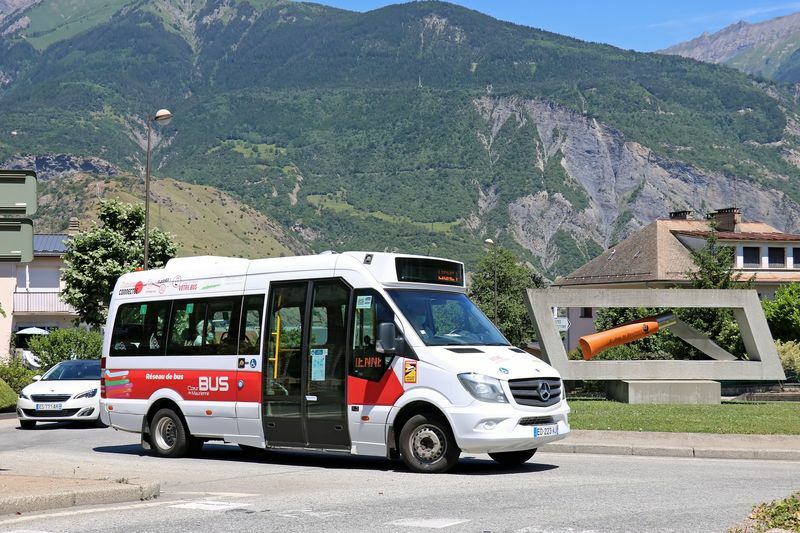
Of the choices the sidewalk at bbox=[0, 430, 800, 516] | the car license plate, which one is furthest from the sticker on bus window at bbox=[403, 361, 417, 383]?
the sidewalk at bbox=[0, 430, 800, 516]

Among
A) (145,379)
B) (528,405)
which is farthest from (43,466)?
(528,405)

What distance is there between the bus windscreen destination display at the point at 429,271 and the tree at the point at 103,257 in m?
37.7

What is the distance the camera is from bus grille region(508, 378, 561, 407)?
13521 millimetres

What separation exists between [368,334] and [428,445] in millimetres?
1646

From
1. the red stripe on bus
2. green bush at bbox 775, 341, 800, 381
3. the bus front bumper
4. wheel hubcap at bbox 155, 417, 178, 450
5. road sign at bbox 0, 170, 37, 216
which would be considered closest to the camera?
road sign at bbox 0, 170, 37, 216

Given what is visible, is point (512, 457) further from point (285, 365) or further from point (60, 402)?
point (60, 402)

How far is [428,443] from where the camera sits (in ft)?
45.2

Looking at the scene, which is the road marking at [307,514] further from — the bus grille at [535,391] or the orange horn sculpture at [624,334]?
the orange horn sculpture at [624,334]

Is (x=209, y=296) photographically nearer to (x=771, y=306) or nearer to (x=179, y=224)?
(x=771, y=306)

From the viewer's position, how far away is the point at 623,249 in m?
87.3

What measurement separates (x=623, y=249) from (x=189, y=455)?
73.5 meters

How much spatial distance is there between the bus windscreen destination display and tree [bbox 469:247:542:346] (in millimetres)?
94047

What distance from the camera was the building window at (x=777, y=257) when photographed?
7738cm

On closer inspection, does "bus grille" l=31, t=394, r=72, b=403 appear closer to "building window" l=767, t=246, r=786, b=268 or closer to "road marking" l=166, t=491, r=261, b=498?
"road marking" l=166, t=491, r=261, b=498
